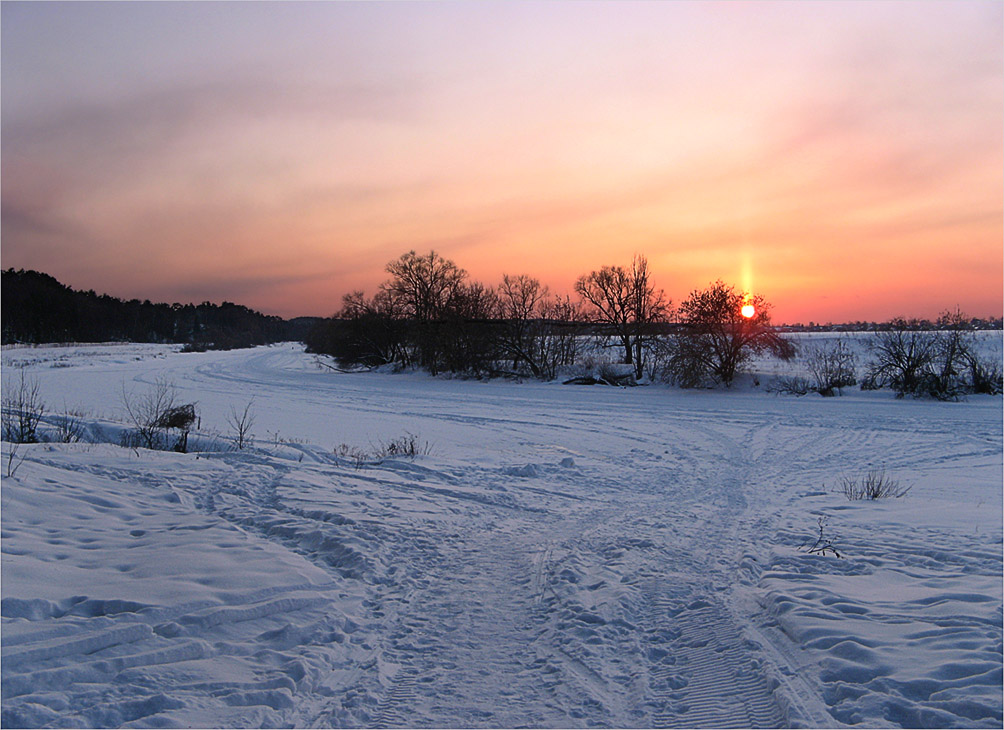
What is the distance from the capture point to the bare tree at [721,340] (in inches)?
1113

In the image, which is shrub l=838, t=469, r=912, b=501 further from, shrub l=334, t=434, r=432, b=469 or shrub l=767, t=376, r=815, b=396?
shrub l=767, t=376, r=815, b=396

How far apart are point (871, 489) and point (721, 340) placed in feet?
66.1

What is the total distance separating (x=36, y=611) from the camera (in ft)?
14.4

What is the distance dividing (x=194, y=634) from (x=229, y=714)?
1093mm

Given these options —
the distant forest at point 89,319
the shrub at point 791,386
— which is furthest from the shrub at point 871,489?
the distant forest at point 89,319

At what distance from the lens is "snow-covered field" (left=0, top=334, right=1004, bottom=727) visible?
11.9 feet

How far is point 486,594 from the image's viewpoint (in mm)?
Answer: 5371

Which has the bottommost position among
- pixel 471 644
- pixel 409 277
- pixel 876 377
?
pixel 471 644

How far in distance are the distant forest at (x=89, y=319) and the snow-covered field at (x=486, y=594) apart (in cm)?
8952

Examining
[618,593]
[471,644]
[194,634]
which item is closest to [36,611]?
[194,634]

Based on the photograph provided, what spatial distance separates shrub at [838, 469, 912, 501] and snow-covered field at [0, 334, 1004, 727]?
9.2 inches

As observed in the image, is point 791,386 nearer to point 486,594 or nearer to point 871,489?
point 871,489

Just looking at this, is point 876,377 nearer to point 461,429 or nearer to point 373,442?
point 461,429

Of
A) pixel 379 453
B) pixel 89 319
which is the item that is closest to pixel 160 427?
pixel 379 453
